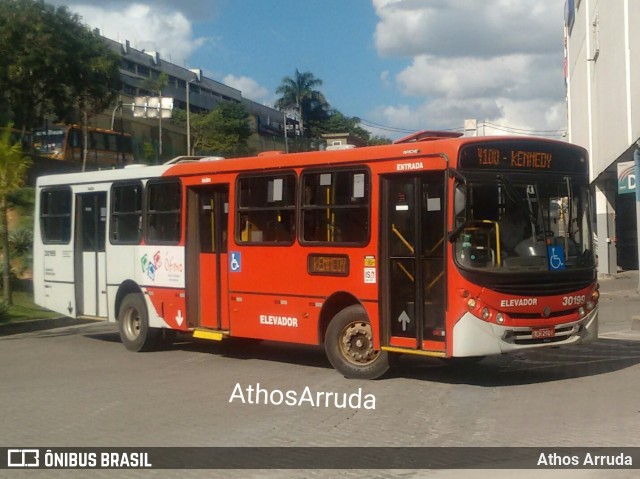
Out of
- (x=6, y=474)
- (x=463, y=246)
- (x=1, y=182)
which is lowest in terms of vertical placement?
(x=6, y=474)

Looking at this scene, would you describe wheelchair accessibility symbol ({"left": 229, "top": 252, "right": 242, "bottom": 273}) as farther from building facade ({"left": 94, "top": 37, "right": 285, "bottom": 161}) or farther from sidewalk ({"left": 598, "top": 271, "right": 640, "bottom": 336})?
building facade ({"left": 94, "top": 37, "right": 285, "bottom": 161})

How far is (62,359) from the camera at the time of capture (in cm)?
1416

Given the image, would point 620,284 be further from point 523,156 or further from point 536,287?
point 536,287

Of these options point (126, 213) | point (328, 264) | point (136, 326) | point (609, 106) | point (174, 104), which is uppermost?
point (174, 104)

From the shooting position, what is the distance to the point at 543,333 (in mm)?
10492

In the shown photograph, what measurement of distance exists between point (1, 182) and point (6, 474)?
12.6 meters

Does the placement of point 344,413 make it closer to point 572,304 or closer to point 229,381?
point 229,381

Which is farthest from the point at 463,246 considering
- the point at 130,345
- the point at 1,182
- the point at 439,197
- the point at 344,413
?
the point at 1,182

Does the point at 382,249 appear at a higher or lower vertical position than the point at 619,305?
higher

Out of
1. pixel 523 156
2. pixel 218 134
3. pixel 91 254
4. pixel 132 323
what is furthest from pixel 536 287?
pixel 218 134

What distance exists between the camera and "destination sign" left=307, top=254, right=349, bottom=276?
11.4 meters

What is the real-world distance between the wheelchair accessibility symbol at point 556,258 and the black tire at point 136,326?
23.4 feet

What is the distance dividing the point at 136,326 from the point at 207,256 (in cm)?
227

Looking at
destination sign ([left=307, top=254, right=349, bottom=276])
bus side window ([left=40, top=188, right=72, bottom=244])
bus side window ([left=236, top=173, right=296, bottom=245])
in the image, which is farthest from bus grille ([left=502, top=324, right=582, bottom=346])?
bus side window ([left=40, top=188, right=72, bottom=244])
